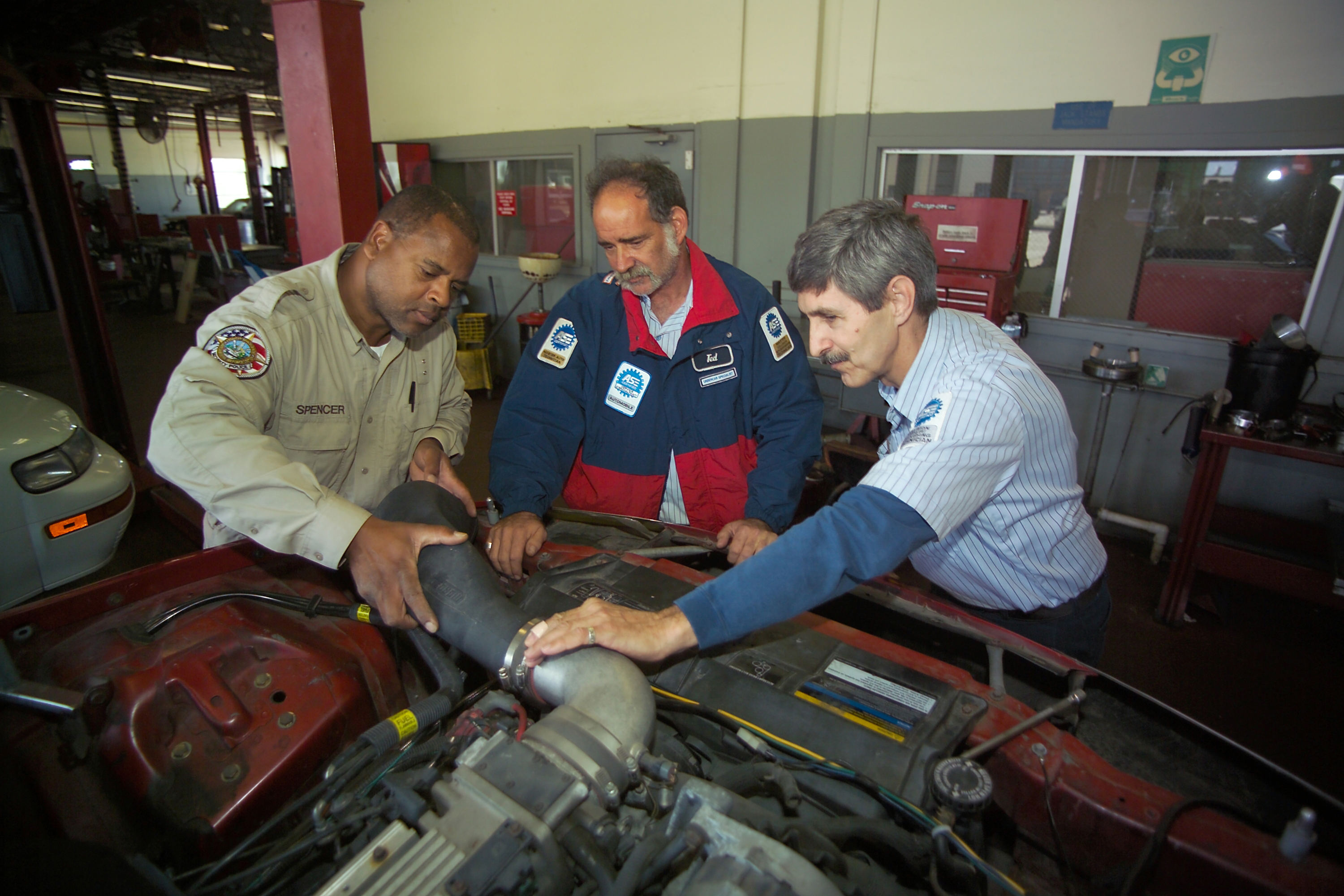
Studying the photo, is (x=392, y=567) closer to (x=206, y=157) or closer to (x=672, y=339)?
(x=672, y=339)

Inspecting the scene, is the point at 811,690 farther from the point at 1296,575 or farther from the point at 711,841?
the point at 1296,575

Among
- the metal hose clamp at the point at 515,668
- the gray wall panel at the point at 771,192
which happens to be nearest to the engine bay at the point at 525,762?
the metal hose clamp at the point at 515,668

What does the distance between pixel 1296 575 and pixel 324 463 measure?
12.0ft

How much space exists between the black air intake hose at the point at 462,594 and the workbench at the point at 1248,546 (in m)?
3.13

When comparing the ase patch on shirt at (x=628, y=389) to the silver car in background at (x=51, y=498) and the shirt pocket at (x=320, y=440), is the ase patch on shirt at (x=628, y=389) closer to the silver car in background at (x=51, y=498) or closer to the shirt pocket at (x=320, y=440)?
the shirt pocket at (x=320, y=440)

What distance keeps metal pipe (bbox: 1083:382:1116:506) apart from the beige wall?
1.43m

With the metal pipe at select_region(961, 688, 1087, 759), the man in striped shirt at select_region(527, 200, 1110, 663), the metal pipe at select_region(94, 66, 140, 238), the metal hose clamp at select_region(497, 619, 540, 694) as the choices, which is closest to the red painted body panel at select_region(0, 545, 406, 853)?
the metal hose clamp at select_region(497, 619, 540, 694)

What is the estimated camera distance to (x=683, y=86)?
16.3ft

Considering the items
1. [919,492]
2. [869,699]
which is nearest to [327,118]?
[919,492]

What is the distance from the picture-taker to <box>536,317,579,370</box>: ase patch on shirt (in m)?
2.17

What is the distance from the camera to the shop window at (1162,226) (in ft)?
11.2

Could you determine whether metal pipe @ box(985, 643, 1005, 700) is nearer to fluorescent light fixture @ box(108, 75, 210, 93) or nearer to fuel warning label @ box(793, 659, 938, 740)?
fuel warning label @ box(793, 659, 938, 740)

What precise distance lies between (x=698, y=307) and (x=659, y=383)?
261mm

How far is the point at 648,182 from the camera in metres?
2.11
